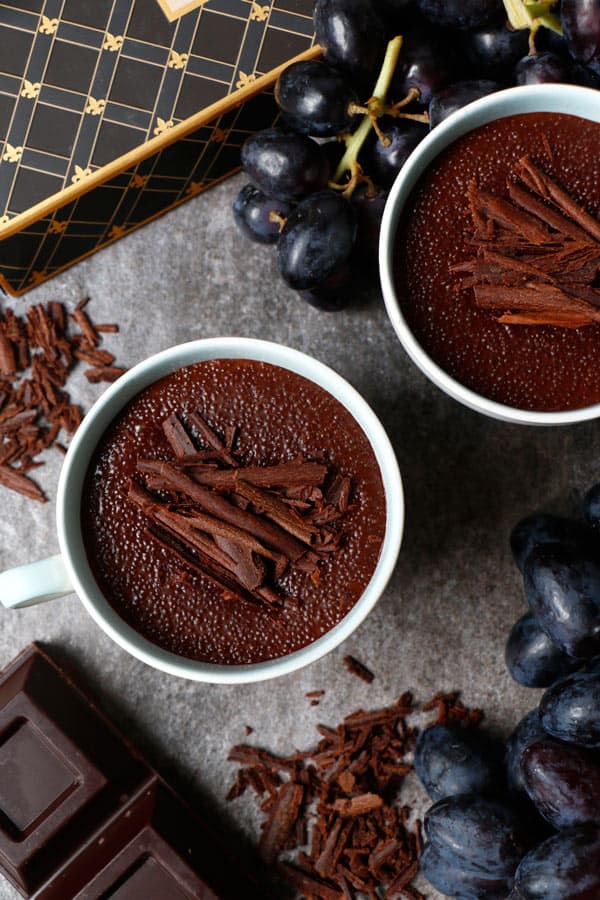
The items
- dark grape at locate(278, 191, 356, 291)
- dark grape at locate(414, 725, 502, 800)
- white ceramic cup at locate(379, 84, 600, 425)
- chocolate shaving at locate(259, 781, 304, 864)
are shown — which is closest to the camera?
white ceramic cup at locate(379, 84, 600, 425)

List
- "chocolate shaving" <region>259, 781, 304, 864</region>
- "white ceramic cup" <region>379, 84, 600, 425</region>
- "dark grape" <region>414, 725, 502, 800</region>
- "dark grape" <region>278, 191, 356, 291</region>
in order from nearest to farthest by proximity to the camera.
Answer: "white ceramic cup" <region>379, 84, 600, 425</region>
"dark grape" <region>278, 191, 356, 291</region>
"dark grape" <region>414, 725, 502, 800</region>
"chocolate shaving" <region>259, 781, 304, 864</region>

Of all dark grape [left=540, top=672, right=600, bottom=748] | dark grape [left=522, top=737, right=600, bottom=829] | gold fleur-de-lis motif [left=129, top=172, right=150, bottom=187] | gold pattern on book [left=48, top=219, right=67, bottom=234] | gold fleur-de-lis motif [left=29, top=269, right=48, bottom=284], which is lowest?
dark grape [left=522, top=737, right=600, bottom=829]

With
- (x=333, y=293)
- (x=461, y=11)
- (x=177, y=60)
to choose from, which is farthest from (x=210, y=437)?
(x=461, y=11)

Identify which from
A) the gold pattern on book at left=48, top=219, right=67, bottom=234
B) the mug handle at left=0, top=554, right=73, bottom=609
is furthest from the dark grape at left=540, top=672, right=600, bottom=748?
the gold pattern on book at left=48, top=219, right=67, bottom=234

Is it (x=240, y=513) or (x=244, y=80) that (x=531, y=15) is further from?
(x=240, y=513)

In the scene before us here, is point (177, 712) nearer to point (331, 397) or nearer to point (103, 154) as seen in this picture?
point (331, 397)

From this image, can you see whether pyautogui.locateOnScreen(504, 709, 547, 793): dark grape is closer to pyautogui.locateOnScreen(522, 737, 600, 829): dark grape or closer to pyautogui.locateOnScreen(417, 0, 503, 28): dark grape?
pyautogui.locateOnScreen(522, 737, 600, 829): dark grape
